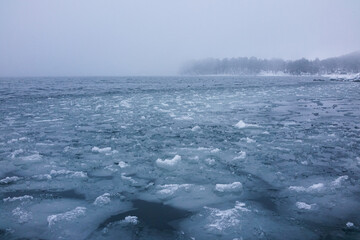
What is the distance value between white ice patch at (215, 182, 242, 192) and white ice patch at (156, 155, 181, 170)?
1.82 m

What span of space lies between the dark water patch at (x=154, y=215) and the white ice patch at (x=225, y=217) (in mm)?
529

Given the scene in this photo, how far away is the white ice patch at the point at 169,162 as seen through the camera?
7.81 metres

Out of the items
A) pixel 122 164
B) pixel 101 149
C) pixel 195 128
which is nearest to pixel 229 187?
pixel 122 164

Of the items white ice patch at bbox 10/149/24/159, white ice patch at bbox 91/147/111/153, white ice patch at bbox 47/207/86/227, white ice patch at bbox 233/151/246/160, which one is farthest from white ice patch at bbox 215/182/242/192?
white ice patch at bbox 10/149/24/159

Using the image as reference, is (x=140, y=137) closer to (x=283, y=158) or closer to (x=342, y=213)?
(x=283, y=158)

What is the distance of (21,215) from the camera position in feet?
16.8

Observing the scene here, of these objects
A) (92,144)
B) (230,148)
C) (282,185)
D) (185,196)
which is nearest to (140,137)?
(92,144)

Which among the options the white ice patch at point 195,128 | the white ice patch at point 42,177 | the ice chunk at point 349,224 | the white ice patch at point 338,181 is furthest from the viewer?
the white ice patch at point 195,128

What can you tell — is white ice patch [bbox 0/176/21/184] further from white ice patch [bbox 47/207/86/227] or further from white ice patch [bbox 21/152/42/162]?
white ice patch [bbox 47/207/86/227]

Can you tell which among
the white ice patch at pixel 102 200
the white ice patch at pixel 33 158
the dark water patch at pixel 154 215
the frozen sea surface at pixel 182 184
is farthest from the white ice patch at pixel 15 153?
the dark water patch at pixel 154 215

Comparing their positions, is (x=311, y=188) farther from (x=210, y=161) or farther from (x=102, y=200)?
(x=102, y=200)

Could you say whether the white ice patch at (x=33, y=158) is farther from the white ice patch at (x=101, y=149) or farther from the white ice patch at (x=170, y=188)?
the white ice patch at (x=170, y=188)

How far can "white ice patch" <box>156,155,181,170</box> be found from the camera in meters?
7.81

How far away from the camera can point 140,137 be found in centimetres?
1143
